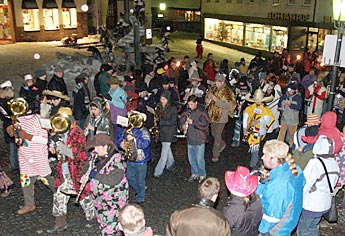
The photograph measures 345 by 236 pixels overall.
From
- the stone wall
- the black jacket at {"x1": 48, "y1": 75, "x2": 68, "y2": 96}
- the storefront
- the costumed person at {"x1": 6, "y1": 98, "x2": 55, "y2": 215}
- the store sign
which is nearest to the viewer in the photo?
the costumed person at {"x1": 6, "y1": 98, "x2": 55, "y2": 215}

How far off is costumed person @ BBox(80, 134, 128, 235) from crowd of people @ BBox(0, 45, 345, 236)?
1cm

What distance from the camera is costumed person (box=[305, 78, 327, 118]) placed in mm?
11711

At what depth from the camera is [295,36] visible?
2672 centimetres

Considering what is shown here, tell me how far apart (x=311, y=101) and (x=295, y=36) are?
1587cm

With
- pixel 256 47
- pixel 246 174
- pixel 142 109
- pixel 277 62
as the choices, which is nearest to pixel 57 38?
pixel 256 47

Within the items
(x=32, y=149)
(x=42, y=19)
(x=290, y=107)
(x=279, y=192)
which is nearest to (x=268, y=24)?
(x=42, y=19)

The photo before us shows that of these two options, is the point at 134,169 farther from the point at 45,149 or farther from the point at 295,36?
the point at 295,36

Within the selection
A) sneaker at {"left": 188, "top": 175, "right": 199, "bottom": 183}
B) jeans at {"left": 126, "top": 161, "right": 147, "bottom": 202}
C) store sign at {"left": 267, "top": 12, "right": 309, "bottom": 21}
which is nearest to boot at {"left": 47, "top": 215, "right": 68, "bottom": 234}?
jeans at {"left": 126, "top": 161, "right": 147, "bottom": 202}

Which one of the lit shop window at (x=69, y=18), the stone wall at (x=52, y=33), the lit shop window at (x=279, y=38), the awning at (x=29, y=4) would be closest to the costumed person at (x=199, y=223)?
the lit shop window at (x=279, y=38)

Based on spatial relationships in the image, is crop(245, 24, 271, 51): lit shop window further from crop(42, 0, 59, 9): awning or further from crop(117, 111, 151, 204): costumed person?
crop(117, 111, 151, 204): costumed person

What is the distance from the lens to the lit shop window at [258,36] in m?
29.3

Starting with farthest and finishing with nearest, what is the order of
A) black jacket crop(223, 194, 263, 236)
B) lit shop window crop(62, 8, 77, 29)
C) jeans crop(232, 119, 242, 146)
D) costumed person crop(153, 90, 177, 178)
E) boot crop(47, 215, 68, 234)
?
lit shop window crop(62, 8, 77, 29) → jeans crop(232, 119, 242, 146) → costumed person crop(153, 90, 177, 178) → boot crop(47, 215, 68, 234) → black jacket crop(223, 194, 263, 236)

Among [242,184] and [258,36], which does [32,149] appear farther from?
[258,36]

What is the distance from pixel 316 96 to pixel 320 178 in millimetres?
6775
